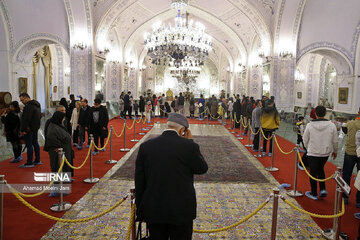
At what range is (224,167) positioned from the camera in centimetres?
596

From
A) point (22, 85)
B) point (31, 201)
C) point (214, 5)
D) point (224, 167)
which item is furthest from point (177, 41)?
point (31, 201)

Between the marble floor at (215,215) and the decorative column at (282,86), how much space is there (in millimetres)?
7242

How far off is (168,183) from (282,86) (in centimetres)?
1075

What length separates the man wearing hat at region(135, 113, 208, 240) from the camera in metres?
1.81

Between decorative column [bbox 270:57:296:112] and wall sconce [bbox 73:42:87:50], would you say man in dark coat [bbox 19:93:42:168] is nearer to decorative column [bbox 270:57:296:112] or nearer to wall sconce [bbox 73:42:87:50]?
wall sconce [bbox 73:42:87:50]

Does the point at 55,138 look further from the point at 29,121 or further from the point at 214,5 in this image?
the point at 214,5

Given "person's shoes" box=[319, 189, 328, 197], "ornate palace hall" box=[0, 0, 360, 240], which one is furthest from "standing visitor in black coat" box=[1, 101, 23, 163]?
"person's shoes" box=[319, 189, 328, 197]

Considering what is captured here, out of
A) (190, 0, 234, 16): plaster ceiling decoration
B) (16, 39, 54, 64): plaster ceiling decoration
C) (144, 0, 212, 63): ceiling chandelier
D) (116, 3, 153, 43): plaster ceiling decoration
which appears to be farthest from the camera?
(116, 3, 153, 43): plaster ceiling decoration

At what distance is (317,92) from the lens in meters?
15.9

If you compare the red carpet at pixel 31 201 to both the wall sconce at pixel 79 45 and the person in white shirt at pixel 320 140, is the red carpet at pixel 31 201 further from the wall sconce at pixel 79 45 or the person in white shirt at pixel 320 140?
the wall sconce at pixel 79 45

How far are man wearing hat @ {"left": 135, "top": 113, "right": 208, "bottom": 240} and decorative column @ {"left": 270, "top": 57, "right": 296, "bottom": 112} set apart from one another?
10.4 metres

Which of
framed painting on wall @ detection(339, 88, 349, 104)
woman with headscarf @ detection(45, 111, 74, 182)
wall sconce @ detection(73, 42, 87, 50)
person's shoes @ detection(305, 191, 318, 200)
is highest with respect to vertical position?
wall sconce @ detection(73, 42, 87, 50)

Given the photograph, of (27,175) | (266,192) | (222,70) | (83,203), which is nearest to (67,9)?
(27,175)

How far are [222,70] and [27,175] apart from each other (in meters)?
21.1
